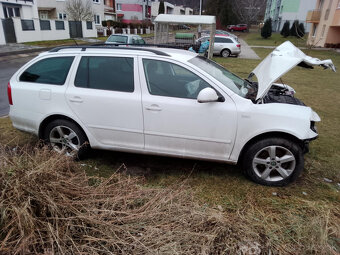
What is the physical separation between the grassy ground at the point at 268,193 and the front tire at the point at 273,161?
0.46ft

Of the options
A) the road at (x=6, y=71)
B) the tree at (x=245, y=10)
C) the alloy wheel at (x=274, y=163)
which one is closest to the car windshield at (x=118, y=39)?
the road at (x=6, y=71)

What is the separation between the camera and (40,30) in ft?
75.5

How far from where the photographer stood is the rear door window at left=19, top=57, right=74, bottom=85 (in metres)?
3.76

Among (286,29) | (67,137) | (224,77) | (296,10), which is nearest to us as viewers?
(224,77)

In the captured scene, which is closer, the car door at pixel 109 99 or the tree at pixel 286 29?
the car door at pixel 109 99

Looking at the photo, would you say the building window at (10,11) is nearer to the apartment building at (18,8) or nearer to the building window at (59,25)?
the apartment building at (18,8)

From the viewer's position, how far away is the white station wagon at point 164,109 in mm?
3248

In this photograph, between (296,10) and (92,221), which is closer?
(92,221)

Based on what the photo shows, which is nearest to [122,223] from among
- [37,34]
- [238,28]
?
[37,34]

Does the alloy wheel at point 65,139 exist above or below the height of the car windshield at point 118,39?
below

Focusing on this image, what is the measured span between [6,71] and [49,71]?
980cm

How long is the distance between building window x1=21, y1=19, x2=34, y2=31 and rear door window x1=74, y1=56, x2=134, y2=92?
71.0 ft

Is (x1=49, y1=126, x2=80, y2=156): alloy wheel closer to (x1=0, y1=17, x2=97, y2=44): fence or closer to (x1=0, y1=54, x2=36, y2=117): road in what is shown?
(x1=0, y1=54, x2=36, y2=117): road

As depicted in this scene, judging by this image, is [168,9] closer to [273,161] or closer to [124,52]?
[124,52]
